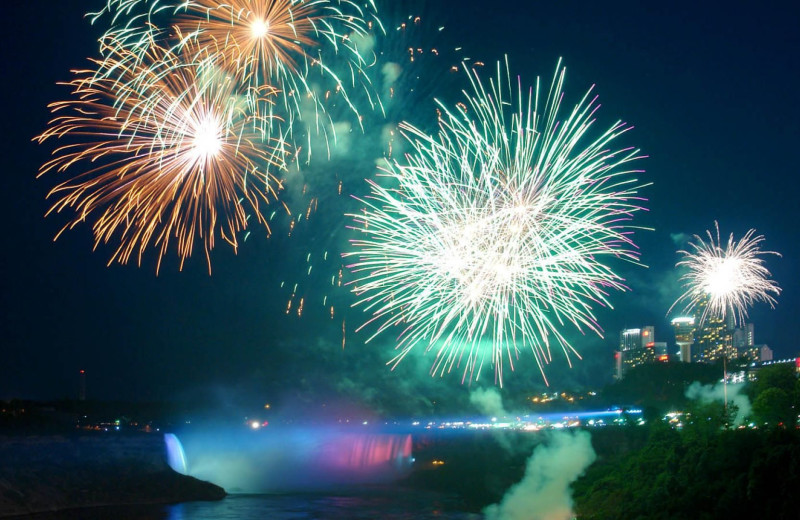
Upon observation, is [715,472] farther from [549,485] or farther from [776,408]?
[549,485]

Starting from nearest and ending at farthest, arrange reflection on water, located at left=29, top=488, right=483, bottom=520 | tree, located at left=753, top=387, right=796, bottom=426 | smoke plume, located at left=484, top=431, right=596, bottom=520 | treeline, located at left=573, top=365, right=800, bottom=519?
treeline, located at left=573, top=365, right=800, bottom=519
tree, located at left=753, top=387, right=796, bottom=426
smoke plume, located at left=484, top=431, right=596, bottom=520
reflection on water, located at left=29, top=488, right=483, bottom=520

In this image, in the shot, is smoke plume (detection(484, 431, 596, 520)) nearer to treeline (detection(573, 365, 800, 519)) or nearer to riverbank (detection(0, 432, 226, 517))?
treeline (detection(573, 365, 800, 519))

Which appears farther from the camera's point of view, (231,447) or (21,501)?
(231,447)

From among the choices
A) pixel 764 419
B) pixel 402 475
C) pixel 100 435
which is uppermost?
pixel 764 419

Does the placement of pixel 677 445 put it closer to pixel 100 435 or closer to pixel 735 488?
pixel 735 488

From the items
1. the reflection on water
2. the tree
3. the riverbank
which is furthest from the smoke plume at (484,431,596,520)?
the riverbank

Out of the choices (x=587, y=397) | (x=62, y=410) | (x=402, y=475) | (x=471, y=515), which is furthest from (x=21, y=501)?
(x=587, y=397)

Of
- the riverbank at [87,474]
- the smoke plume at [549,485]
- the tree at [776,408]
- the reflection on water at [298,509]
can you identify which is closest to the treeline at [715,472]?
the tree at [776,408]
